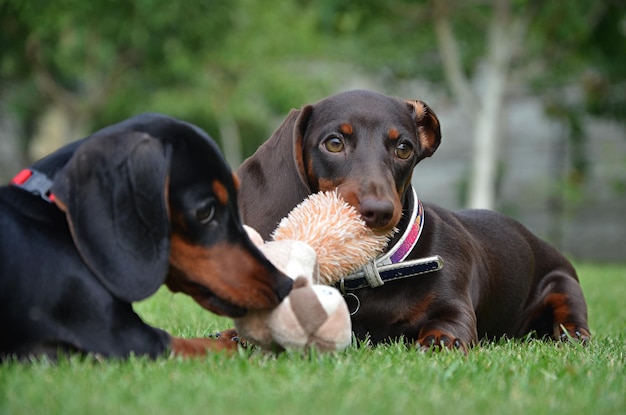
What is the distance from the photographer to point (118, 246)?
3006 millimetres

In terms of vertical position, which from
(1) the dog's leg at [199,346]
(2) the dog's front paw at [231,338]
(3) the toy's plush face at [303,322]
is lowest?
(2) the dog's front paw at [231,338]

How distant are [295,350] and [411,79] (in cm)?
1409

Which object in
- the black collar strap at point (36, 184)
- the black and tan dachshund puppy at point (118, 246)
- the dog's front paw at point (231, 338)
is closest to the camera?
the black and tan dachshund puppy at point (118, 246)

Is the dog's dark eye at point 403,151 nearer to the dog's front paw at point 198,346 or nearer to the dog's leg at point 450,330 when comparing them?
the dog's leg at point 450,330

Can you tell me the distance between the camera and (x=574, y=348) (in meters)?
4.02

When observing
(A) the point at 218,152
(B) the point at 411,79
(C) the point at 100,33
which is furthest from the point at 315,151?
(B) the point at 411,79

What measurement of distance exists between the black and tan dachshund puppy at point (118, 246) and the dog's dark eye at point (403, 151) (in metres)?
A: 1.19

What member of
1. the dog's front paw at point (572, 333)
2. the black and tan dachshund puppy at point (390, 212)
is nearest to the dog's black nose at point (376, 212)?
the black and tan dachshund puppy at point (390, 212)

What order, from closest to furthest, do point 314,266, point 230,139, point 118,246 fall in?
point 118,246
point 314,266
point 230,139

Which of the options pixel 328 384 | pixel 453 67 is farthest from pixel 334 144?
pixel 453 67

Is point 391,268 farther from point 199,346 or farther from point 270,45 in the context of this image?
point 270,45

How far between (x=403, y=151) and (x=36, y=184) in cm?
180

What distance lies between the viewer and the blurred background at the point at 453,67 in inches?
543

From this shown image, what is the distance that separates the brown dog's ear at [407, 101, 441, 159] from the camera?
14.6 feet
